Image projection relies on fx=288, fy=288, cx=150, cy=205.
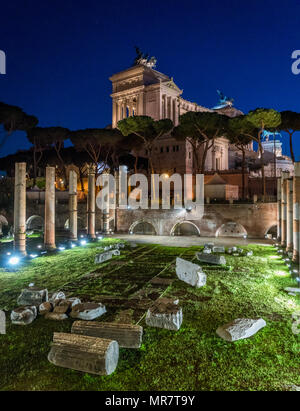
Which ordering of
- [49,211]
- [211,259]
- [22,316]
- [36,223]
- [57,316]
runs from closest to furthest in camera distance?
1. [22,316]
2. [57,316]
3. [211,259]
4. [49,211]
5. [36,223]

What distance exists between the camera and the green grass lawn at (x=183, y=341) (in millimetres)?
3045

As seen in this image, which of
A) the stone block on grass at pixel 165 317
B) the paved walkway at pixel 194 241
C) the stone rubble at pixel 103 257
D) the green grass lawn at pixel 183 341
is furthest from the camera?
the paved walkway at pixel 194 241

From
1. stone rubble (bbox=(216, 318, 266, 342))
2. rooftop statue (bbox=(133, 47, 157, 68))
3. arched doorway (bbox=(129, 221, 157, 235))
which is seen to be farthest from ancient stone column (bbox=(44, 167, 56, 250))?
rooftop statue (bbox=(133, 47, 157, 68))

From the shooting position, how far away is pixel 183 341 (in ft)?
12.8

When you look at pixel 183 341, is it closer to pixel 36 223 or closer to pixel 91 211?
pixel 91 211

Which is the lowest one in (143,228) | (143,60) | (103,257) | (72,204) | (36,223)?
(103,257)

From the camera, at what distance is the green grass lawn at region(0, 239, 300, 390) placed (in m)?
3.04

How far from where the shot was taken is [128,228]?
19.5m

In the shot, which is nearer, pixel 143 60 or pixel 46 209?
pixel 46 209

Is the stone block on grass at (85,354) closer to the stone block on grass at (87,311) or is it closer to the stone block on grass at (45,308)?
the stone block on grass at (87,311)

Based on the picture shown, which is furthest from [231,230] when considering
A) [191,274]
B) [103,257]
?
[191,274]

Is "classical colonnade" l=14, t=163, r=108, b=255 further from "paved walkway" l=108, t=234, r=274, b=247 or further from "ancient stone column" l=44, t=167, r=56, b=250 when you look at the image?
"paved walkway" l=108, t=234, r=274, b=247

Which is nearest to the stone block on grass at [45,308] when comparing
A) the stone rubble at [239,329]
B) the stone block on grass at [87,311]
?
the stone block on grass at [87,311]
